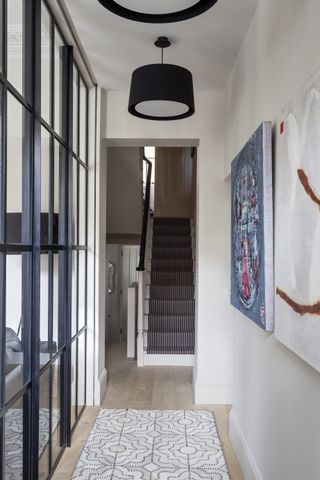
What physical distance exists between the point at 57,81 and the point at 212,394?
287 centimetres

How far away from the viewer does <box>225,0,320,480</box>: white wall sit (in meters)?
1.42

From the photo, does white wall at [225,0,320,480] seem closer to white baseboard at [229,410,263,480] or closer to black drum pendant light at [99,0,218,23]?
white baseboard at [229,410,263,480]

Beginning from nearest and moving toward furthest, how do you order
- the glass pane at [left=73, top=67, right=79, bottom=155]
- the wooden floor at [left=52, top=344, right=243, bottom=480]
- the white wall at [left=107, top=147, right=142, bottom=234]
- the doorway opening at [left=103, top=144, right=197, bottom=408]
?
the wooden floor at [left=52, top=344, right=243, bottom=480] < the glass pane at [left=73, top=67, right=79, bottom=155] < the doorway opening at [left=103, top=144, right=197, bottom=408] < the white wall at [left=107, top=147, right=142, bottom=234]

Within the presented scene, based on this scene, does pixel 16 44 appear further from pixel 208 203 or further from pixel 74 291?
pixel 208 203

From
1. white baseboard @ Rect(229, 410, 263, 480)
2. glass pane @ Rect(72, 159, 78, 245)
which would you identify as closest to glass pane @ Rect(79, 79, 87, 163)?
glass pane @ Rect(72, 159, 78, 245)

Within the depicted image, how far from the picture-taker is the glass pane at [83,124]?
3.26 meters

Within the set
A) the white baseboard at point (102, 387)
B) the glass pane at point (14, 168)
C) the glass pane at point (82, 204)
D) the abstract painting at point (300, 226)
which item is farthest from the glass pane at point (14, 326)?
the white baseboard at point (102, 387)

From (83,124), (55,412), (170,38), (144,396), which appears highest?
(170,38)

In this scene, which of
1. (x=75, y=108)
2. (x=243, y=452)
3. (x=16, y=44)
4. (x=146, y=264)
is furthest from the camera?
(x=146, y=264)

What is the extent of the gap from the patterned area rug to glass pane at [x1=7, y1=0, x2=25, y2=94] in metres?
2.25

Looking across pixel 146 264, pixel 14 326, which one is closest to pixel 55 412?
pixel 14 326

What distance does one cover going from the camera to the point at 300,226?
1399 millimetres

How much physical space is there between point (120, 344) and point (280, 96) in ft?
16.5

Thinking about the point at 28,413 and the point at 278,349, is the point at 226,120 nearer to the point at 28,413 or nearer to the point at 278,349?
the point at 278,349
